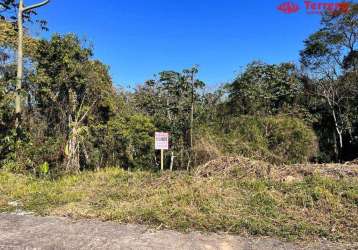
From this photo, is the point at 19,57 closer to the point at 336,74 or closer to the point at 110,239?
the point at 110,239

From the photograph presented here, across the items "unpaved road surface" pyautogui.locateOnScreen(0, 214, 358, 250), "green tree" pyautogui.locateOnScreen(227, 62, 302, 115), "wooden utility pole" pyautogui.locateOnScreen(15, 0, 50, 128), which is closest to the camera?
"unpaved road surface" pyautogui.locateOnScreen(0, 214, 358, 250)

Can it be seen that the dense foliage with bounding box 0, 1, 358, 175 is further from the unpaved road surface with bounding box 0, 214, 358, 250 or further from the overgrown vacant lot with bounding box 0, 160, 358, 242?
the unpaved road surface with bounding box 0, 214, 358, 250

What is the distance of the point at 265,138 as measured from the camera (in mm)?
10367

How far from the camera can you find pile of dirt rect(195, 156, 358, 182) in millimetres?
5816

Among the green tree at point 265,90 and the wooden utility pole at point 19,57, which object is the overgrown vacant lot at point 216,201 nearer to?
the wooden utility pole at point 19,57

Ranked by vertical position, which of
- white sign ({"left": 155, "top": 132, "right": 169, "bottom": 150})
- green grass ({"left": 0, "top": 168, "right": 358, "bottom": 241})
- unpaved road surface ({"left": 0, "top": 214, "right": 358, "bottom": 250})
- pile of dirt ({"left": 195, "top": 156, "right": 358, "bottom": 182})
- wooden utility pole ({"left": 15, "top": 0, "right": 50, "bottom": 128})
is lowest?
unpaved road surface ({"left": 0, "top": 214, "right": 358, "bottom": 250})

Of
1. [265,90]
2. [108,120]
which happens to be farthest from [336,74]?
[108,120]

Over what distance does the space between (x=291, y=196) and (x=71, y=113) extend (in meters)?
7.64

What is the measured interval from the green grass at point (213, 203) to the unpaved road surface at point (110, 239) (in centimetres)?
21

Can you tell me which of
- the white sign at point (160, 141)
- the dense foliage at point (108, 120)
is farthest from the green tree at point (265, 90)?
the white sign at point (160, 141)

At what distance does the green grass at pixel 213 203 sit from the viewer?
4.05m

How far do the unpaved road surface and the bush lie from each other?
5.79 metres

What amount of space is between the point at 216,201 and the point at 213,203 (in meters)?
0.09

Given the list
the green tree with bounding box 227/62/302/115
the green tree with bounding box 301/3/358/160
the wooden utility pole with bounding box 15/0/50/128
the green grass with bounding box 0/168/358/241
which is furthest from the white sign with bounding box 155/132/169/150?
the green tree with bounding box 301/3/358/160
